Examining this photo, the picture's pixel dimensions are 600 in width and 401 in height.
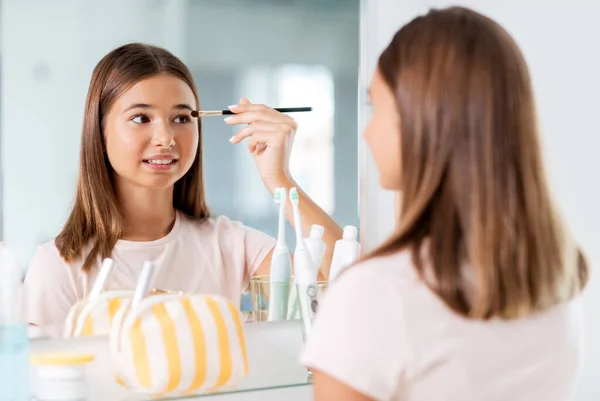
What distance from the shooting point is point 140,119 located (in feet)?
3.49

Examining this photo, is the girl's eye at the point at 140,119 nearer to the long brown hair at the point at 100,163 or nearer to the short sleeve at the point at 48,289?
the long brown hair at the point at 100,163

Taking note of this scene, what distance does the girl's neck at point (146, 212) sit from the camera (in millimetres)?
1081

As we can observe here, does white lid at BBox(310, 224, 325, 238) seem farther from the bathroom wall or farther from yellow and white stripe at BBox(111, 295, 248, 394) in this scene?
the bathroom wall

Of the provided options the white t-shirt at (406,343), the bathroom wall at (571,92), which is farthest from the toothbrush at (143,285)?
the bathroom wall at (571,92)

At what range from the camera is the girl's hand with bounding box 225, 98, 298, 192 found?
1156 mm

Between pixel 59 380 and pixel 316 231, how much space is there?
0.48m

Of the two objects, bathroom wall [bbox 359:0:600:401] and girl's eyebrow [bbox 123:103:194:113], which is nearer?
girl's eyebrow [bbox 123:103:194:113]

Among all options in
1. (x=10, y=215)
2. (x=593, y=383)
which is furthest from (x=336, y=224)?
(x=593, y=383)

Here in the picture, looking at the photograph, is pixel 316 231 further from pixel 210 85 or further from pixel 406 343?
pixel 406 343

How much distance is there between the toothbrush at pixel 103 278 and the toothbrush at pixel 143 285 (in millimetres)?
46

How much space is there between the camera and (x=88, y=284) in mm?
1061

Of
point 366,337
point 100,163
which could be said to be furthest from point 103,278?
point 366,337

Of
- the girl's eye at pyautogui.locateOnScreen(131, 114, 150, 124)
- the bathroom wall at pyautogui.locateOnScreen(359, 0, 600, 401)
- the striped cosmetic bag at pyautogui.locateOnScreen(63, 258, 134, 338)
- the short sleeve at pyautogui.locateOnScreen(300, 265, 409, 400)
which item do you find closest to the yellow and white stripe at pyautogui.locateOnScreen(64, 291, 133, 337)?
the striped cosmetic bag at pyautogui.locateOnScreen(63, 258, 134, 338)

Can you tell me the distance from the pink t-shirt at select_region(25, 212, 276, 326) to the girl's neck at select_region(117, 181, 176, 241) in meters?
0.01
